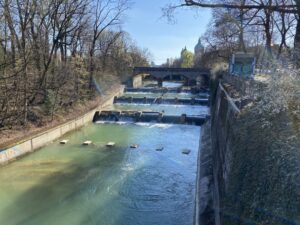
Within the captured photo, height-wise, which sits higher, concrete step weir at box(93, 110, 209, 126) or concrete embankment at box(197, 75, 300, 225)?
concrete embankment at box(197, 75, 300, 225)

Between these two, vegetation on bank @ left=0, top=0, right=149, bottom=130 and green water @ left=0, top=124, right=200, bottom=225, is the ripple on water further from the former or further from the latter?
vegetation on bank @ left=0, top=0, right=149, bottom=130

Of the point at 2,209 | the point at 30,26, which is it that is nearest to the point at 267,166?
the point at 2,209

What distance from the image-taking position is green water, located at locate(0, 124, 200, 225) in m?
8.18

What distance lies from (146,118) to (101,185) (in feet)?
35.7

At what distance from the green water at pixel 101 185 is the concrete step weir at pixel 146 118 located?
4.33 meters

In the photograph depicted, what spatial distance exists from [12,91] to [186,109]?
592 inches

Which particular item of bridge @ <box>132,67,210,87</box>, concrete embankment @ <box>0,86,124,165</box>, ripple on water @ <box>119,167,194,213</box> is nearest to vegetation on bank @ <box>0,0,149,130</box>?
concrete embankment @ <box>0,86,124,165</box>

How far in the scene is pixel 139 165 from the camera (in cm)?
1202

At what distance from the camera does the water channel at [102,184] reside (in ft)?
26.9

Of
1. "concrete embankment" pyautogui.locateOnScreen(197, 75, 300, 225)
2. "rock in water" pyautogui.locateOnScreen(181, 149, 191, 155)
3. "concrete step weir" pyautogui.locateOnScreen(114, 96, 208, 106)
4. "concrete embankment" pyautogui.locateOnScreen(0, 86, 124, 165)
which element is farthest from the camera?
"concrete step weir" pyautogui.locateOnScreen(114, 96, 208, 106)

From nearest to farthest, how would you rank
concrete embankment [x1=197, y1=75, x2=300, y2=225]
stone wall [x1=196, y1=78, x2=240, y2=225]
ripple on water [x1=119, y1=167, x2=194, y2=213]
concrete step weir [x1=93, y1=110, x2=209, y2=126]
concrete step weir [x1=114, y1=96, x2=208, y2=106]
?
concrete embankment [x1=197, y1=75, x2=300, y2=225]
stone wall [x1=196, y1=78, x2=240, y2=225]
ripple on water [x1=119, y1=167, x2=194, y2=213]
concrete step weir [x1=93, y1=110, x2=209, y2=126]
concrete step weir [x1=114, y1=96, x2=208, y2=106]

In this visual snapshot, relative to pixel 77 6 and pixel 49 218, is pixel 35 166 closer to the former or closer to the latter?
pixel 49 218

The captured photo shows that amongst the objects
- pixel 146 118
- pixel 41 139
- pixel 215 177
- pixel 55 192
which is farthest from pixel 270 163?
pixel 146 118

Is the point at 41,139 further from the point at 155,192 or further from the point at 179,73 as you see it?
the point at 179,73
